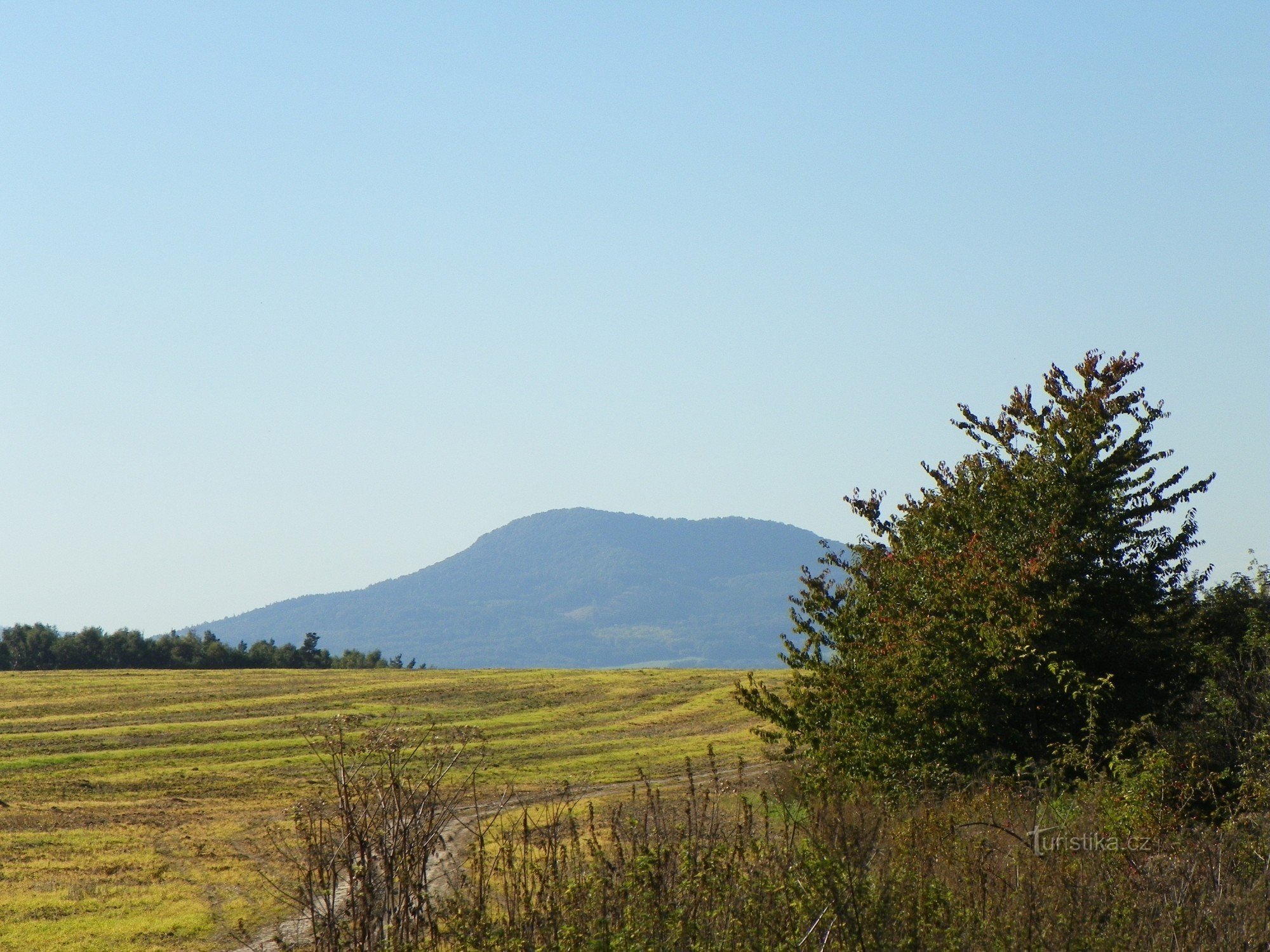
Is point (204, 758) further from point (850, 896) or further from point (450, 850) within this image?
point (850, 896)

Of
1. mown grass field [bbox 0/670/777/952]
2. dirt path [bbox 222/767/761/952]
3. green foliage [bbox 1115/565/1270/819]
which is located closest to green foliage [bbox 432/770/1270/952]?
dirt path [bbox 222/767/761/952]

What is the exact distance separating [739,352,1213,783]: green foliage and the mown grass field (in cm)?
872

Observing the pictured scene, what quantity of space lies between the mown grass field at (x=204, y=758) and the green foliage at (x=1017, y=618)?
28.6 ft

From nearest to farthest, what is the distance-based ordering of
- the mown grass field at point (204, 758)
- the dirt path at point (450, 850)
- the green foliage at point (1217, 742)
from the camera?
1. the dirt path at point (450, 850)
2. the green foliage at point (1217, 742)
3. the mown grass field at point (204, 758)

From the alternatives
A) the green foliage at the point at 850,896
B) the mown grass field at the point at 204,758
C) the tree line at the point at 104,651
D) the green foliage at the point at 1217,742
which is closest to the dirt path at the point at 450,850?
the green foliage at the point at 850,896

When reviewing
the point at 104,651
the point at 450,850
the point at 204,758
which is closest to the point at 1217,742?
the point at 450,850

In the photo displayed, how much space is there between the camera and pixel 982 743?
1977cm

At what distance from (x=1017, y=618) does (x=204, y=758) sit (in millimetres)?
30512

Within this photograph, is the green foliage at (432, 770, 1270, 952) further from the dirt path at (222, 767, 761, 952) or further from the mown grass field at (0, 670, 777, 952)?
the mown grass field at (0, 670, 777, 952)

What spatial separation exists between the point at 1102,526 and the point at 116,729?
39669 mm

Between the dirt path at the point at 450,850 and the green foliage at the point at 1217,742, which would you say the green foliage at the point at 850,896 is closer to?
the dirt path at the point at 450,850

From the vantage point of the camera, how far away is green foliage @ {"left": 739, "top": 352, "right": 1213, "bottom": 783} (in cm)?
1964

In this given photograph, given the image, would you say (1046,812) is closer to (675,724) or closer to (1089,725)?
(1089,725)

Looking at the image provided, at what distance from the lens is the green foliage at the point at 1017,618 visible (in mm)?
19641
